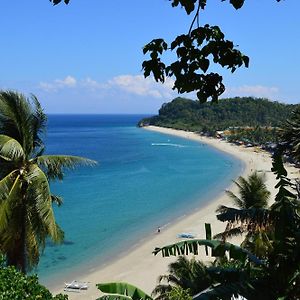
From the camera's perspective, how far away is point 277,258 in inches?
221

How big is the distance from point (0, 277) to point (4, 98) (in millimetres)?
4279

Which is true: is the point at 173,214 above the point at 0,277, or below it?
below

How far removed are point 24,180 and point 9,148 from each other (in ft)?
2.46

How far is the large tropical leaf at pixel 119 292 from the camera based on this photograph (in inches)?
212

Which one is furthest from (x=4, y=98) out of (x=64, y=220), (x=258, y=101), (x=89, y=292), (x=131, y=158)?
(x=258, y=101)

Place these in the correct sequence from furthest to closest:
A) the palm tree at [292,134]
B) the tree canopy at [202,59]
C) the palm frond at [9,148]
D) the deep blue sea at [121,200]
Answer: the deep blue sea at [121,200] < the palm tree at [292,134] < the palm frond at [9,148] < the tree canopy at [202,59]

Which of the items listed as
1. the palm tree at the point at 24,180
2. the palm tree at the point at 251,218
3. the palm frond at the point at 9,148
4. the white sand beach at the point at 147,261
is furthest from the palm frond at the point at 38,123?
the white sand beach at the point at 147,261

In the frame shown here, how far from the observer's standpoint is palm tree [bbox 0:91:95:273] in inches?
350

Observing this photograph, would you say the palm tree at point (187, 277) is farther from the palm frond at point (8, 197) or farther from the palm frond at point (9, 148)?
the palm frond at point (9, 148)

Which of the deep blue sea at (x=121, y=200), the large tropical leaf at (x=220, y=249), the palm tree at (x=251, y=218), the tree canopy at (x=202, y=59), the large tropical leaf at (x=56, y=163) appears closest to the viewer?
the tree canopy at (x=202, y=59)

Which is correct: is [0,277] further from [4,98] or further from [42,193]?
[4,98]

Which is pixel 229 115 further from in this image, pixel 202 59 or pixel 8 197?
pixel 202 59

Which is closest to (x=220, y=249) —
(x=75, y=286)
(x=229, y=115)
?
(x=75, y=286)

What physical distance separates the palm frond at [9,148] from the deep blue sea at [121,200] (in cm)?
1662
